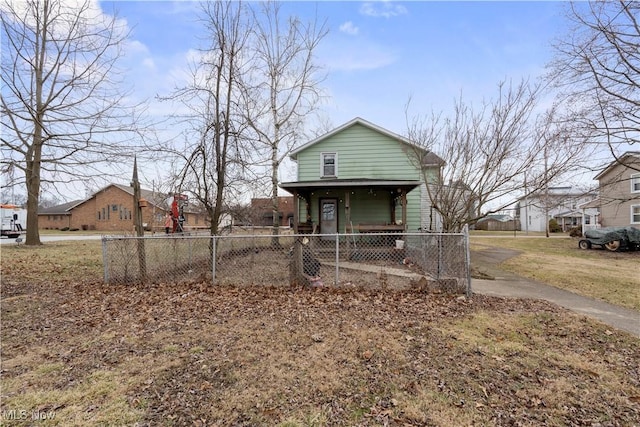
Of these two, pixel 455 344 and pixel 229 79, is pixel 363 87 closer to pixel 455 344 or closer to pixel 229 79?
pixel 229 79

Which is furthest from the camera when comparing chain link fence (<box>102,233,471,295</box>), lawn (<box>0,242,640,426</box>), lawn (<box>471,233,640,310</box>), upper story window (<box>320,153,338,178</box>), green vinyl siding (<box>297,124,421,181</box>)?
upper story window (<box>320,153,338,178</box>)

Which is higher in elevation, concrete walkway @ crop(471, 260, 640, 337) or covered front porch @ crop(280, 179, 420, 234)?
covered front porch @ crop(280, 179, 420, 234)

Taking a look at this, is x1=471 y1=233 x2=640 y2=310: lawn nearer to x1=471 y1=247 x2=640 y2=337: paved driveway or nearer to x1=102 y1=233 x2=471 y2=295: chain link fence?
x1=471 y1=247 x2=640 y2=337: paved driveway

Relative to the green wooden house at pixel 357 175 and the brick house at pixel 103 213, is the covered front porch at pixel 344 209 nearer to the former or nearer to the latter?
the green wooden house at pixel 357 175

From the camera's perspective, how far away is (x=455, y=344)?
385cm

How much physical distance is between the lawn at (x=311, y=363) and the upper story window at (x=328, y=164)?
33.0 ft

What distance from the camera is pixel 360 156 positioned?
15086 mm

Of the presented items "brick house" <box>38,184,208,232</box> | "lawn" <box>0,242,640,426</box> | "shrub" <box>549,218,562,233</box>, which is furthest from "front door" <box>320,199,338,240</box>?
"shrub" <box>549,218,562,233</box>

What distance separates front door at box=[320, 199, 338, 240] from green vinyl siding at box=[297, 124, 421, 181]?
4.37 ft

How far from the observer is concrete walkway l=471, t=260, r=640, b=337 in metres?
4.94

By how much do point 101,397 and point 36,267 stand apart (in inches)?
329

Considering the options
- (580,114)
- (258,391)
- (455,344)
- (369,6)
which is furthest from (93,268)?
(580,114)


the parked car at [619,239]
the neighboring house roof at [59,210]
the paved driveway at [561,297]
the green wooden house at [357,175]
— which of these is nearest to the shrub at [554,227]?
the parked car at [619,239]

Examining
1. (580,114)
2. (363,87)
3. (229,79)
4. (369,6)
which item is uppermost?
(369,6)
